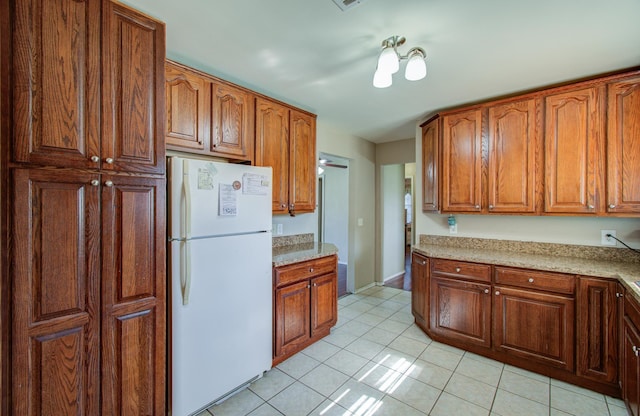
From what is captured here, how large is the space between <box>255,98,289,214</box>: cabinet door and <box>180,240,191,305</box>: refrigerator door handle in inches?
41.3

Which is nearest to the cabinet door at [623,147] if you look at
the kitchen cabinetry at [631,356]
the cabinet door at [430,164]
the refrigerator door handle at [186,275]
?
the kitchen cabinetry at [631,356]

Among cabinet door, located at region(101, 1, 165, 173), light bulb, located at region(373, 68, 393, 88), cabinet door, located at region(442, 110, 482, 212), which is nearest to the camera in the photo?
cabinet door, located at region(101, 1, 165, 173)

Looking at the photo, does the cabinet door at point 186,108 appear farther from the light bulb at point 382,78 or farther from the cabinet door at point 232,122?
the light bulb at point 382,78

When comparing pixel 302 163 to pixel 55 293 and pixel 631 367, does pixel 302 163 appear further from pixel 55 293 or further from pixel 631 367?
pixel 631 367

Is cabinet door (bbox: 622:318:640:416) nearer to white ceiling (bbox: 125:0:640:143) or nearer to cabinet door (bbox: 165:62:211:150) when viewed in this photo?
white ceiling (bbox: 125:0:640:143)

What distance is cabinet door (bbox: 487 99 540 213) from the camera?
2473 mm

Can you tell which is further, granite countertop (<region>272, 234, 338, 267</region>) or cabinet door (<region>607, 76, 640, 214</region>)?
granite countertop (<region>272, 234, 338, 267</region>)

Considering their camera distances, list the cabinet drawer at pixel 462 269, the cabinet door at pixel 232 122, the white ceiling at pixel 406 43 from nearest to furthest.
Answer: the white ceiling at pixel 406 43, the cabinet door at pixel 232 122, the cabinet drawer at pixel 462 269

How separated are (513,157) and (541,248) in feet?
3.13

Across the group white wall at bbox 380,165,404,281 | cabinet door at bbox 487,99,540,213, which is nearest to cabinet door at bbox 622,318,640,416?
cabinet door at bbox 487,99,540,213

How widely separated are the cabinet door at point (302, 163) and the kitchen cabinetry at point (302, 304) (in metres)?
0.65

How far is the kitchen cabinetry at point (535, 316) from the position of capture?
82.1 inches

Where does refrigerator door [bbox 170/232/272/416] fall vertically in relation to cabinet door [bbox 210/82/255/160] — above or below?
below

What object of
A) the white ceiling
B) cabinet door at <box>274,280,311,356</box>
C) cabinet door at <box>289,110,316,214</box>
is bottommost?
cabinet door at <box>274,280,311,356</box>
